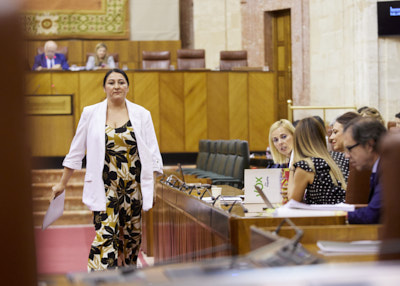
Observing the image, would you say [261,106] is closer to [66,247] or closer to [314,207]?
[66,247]

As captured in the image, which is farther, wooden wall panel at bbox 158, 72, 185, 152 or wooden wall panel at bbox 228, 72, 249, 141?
wooden wall panel at bbox 228, 72, 249, 141

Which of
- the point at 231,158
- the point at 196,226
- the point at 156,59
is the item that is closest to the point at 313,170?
the point at 196,226

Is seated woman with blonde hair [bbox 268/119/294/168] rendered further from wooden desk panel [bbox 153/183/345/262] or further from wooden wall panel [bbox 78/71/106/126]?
wooden wall panel [bbox 78/71/106/126]

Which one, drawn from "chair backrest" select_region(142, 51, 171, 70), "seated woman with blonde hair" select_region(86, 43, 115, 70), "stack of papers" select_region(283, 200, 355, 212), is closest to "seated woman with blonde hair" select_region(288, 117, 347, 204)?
"stack of papers" select_region(283, 200, 355, 212)

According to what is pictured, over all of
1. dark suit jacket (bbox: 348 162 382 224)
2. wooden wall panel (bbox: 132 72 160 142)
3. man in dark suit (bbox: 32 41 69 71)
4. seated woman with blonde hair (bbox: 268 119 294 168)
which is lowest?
dark suit jacket (bbox: 348 162 382 224)

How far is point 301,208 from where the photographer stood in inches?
98.0

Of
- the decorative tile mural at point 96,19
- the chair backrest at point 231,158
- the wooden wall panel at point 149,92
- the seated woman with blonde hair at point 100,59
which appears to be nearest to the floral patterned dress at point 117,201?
the chair backrest at point 231,158

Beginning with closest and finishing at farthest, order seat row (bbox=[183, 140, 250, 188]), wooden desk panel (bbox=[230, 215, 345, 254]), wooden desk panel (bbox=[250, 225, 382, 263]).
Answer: wooden desk panel (bbox=[250, 225, 382, 263]) < wooden desk panel (bbox=[230, 215, 345, 254]) < seat row (bbox=[183, 140, 250, 188])

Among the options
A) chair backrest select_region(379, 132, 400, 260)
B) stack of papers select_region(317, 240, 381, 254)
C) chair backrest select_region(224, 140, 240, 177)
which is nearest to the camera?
chair backrest select_region(379, 132, 400, 260)

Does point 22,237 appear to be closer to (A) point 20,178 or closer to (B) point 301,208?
(A) point 20,178

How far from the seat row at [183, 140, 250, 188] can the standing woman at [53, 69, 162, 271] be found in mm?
2441

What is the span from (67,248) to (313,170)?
3.77 m

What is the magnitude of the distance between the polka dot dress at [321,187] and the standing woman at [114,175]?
1.01 metres

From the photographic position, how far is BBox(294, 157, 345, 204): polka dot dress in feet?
10.5
